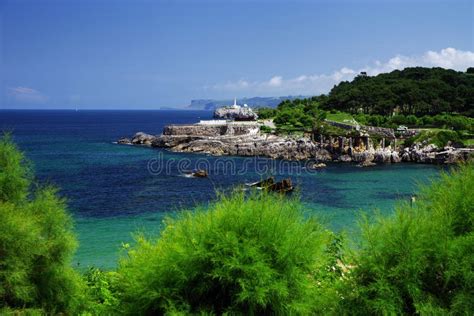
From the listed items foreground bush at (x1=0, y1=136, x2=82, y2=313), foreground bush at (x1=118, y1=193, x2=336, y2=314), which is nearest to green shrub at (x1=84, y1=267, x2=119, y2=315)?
foreground bush at (x1=0, y1=136, x2=82, y2=313)

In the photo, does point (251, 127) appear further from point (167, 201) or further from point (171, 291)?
point (171, 291)

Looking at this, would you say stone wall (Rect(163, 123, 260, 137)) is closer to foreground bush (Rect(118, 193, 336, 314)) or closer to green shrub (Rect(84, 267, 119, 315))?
green shrub (Rect(84, 267, 119, 315))

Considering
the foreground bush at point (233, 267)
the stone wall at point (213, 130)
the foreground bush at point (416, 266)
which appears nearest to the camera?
the foreground bush at point (416, 266)

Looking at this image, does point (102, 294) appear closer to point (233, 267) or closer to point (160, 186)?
point (233, 267)

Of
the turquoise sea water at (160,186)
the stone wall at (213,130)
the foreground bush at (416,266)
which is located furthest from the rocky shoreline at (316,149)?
the foreground bush at (416,266)

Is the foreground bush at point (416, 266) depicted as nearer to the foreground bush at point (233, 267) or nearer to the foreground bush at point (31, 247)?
the foreground bush at point (233, 267)

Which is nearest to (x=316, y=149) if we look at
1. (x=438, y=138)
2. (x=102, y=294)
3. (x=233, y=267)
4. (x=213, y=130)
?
(x=438, y=138)

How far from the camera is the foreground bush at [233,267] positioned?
9.35 m

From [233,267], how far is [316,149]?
58.0 m

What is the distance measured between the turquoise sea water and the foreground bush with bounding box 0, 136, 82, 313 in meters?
6.42

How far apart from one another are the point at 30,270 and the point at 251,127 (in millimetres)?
70211

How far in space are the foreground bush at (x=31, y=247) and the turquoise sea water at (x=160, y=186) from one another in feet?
21.1

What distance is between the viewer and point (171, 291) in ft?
31.9

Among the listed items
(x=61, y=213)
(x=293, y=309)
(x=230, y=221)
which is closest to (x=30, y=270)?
(x=61, y=213)
